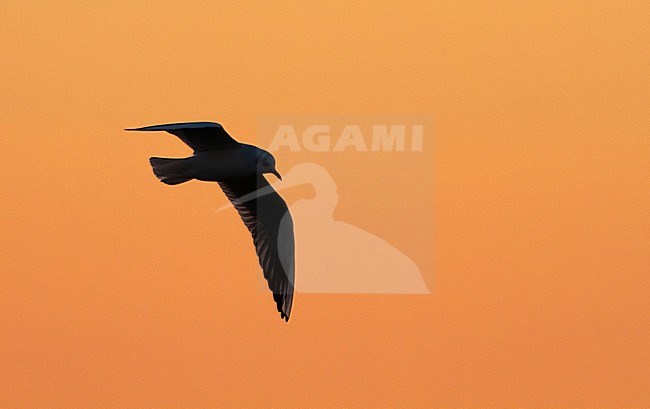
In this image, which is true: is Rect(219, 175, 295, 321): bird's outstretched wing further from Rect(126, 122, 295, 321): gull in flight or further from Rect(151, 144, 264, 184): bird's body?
Rect(151, 144, 264, 184): bird's body

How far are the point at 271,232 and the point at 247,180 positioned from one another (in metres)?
0.51

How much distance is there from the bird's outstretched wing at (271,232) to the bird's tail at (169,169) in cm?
75

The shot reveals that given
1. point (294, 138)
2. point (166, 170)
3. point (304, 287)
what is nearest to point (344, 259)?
point (304, 287)

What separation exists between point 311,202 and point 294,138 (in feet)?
1.50

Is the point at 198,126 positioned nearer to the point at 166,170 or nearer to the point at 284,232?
the point at 166,170

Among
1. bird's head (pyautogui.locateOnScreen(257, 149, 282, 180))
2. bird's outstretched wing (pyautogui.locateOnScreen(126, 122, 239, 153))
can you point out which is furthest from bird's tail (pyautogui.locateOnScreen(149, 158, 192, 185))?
bird's head (pyautogui.locateOnScreen(257, 149, 282, 180))

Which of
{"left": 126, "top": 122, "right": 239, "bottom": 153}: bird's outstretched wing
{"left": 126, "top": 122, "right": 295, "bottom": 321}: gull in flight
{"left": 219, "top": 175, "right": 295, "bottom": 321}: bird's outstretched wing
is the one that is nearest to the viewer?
{"left": 126, "top": 122, "right": 239, "bottom": 153}: bird's outstretched wing

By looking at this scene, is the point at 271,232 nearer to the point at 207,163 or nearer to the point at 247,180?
the point at 247,180

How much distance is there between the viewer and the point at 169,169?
7.23m

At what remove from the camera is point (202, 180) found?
293 inches

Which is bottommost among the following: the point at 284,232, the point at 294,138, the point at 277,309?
the point at 277,309

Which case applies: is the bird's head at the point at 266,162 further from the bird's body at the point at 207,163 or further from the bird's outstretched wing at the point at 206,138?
the bird's outstretched wing at the point at 206,138

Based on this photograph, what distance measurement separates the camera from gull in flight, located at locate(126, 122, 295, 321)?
7.20 m

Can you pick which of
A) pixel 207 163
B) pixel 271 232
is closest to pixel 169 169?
pixel 207 163
